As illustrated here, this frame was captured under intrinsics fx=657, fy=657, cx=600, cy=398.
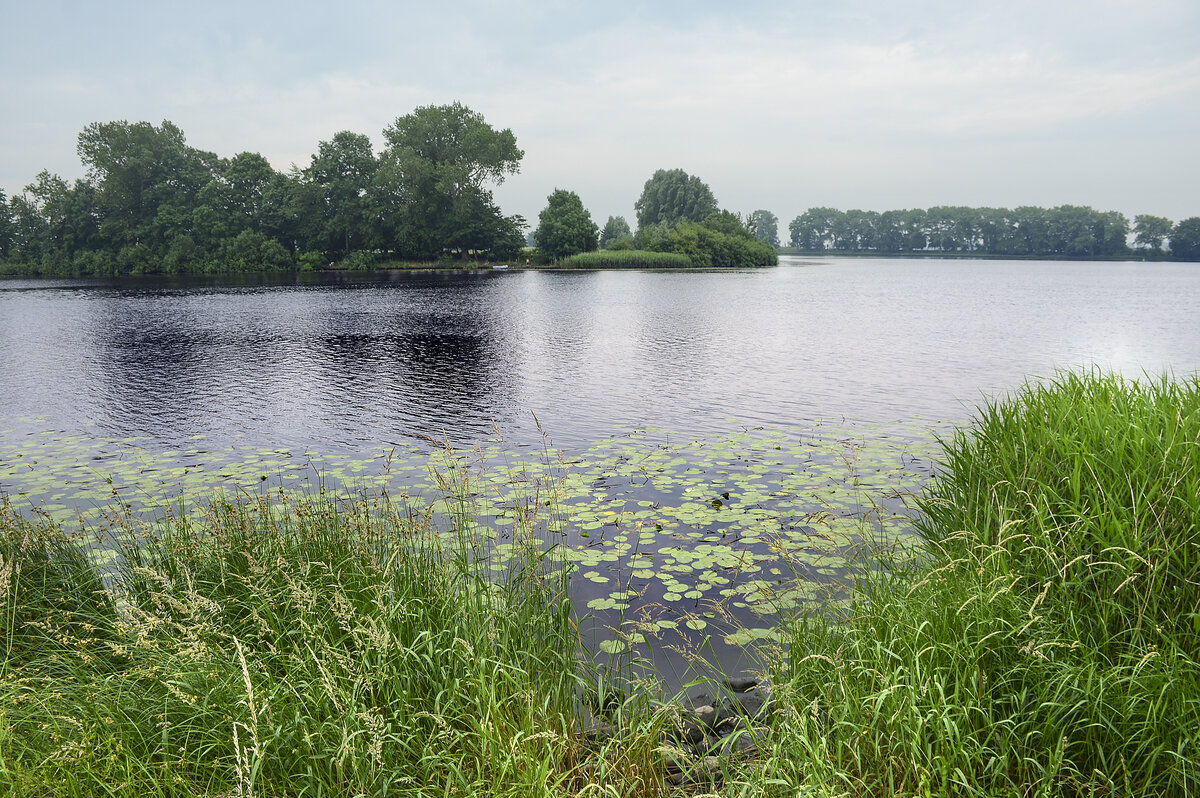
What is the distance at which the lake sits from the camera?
7.84 m

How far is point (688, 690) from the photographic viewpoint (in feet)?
17.6

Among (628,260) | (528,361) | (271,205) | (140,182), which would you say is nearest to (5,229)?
(140,182)

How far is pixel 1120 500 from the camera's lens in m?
4.50

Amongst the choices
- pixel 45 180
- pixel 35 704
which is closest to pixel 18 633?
pixel 35 704

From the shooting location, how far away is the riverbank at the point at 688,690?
3.40 metres

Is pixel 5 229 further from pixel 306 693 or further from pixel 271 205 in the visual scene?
pixel 306 693

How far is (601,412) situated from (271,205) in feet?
316

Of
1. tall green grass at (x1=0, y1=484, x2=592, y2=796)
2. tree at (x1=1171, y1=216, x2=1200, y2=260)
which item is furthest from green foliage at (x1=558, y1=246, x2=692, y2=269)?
tree at (x1=1171, y1=216, x2=1200, y2=260)

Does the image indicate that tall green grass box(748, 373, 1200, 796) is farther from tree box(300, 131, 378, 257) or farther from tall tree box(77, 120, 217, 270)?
tall tree box(77, 120, 217, 270)

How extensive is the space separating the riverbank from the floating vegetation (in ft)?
2.74

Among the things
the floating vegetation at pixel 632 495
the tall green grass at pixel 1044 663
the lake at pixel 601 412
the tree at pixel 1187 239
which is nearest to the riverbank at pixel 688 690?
the tall green grass at pixel 1044 663

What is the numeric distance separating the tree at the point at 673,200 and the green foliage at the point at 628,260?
27969 mm

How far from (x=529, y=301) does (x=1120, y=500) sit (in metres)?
44.3

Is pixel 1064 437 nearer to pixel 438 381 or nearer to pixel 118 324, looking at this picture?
pixel 438 381
